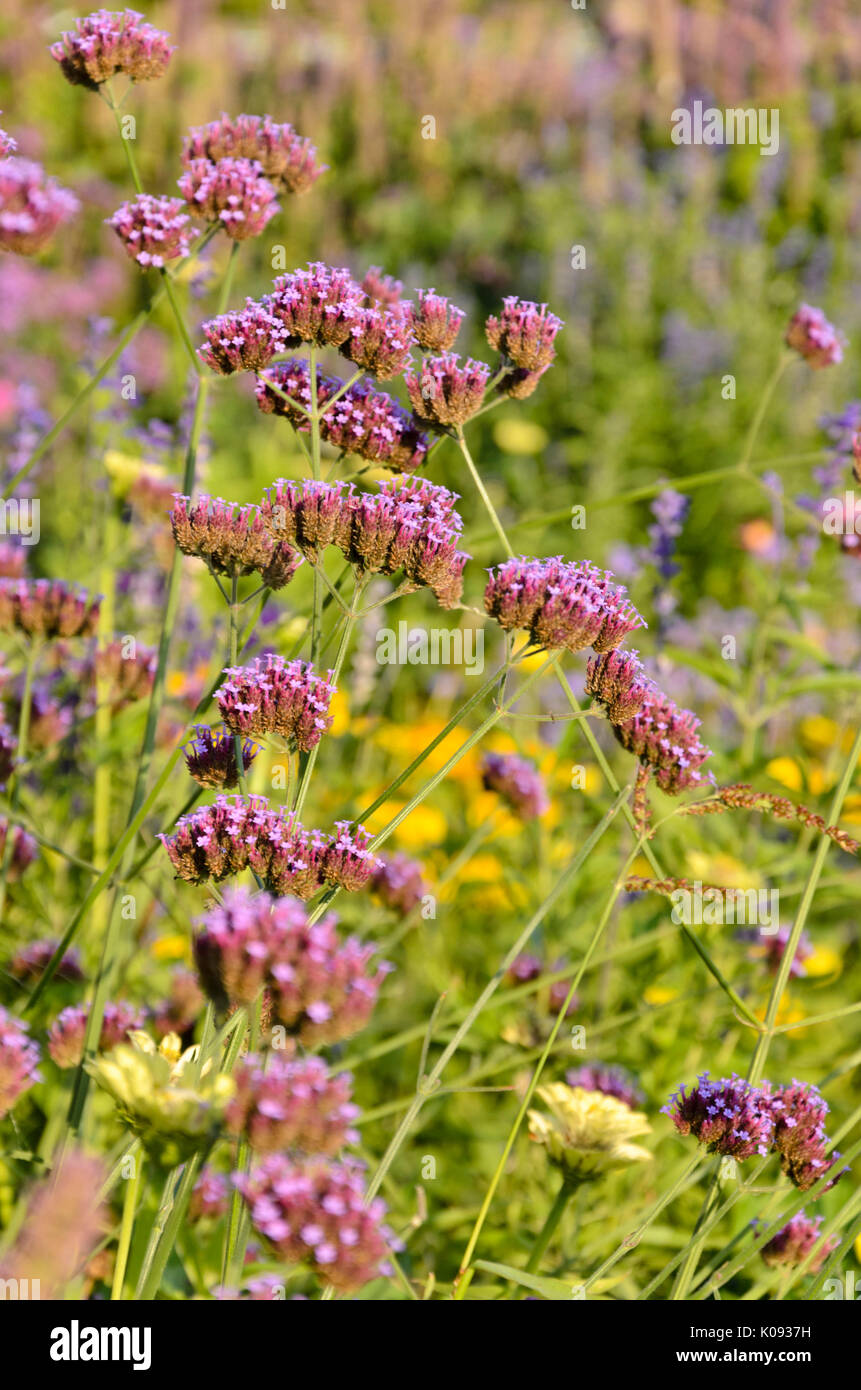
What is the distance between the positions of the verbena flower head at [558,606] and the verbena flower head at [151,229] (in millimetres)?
766

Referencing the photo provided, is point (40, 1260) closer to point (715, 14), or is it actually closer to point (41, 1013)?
point (41, 1013)

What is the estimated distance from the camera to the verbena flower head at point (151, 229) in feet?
6.47

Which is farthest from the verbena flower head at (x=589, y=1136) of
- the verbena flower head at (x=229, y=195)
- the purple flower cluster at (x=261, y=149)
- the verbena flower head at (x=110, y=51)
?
the verbena flower head at (x=110, y=51)

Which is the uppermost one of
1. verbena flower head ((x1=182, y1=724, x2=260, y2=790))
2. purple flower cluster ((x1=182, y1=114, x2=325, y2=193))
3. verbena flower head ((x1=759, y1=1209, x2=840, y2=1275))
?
purple flower cluster ((x1=182, y1=114, x2=325, y2=193))

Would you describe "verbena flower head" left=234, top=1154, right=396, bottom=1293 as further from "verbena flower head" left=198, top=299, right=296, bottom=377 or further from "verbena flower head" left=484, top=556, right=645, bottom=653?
"verbena flower head" left=198, top=299, right=296, bottom=377

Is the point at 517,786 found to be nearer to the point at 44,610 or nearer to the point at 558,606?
the point at 44,610

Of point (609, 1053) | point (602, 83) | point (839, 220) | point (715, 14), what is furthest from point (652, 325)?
point (609, 1053)

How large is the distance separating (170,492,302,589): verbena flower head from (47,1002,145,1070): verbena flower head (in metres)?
0.65

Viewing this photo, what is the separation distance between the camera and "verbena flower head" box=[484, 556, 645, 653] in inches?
63.4

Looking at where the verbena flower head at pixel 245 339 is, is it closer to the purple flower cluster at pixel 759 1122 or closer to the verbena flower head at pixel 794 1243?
the purple flower cluster at pixel 759 1122

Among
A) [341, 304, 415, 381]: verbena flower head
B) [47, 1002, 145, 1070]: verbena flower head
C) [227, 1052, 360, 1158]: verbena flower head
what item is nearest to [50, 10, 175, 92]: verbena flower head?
[341, 304, 415, 381]: verbena flower head

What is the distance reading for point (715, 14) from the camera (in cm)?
1023

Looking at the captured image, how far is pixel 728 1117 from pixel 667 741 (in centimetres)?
48
